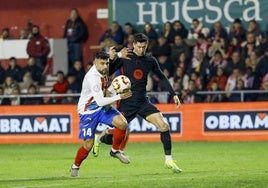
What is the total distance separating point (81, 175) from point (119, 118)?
1.03 meters

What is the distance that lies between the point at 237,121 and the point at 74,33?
21.7ft

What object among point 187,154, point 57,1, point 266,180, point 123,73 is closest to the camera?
point 266,180

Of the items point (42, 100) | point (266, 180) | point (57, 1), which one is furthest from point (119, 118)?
point (57, 1)

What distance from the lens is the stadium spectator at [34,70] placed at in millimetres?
27184

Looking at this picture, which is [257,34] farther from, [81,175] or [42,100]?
[81,175]

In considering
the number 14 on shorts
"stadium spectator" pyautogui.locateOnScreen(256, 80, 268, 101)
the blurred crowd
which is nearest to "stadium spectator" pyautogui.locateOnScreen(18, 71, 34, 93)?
the blurred crowd

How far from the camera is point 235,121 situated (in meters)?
23.0

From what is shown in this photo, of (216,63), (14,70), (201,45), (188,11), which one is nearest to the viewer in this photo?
(216,63)

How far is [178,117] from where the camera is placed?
76.5ft

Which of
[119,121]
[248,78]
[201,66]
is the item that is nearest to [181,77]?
[201,66]

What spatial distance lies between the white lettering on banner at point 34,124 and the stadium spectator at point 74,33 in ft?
14.1

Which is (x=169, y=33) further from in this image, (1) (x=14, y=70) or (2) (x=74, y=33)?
(1) (x=14, y=70)

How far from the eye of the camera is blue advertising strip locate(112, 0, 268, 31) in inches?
1083

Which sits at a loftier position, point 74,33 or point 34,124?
point 74,33
